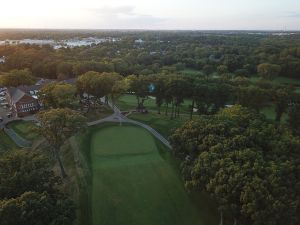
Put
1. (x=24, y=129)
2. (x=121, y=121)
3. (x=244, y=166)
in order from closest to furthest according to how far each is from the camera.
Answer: (x=244, y=166)
(x=24, y=129)
(x=121, y=121)

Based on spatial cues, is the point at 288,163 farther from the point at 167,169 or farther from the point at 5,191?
the point at 5,191

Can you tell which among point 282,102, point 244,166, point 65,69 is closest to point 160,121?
point 282,102

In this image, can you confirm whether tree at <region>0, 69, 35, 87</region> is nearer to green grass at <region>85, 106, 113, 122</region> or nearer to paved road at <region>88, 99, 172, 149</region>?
green grass at <region>85, 106, 113, 122</region>

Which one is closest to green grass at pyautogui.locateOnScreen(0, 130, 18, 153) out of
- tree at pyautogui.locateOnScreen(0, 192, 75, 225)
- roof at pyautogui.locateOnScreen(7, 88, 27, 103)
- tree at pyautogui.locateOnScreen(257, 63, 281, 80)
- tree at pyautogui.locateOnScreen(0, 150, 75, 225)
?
roof at pyautogui.locateOnScreen(7, 88, 27, 103)

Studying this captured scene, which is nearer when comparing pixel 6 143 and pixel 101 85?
pixel 6 143

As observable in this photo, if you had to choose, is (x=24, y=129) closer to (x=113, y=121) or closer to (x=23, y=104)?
(x=23, y=104)

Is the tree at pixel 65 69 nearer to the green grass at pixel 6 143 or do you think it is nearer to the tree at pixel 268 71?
the green grass at pixel 6 143

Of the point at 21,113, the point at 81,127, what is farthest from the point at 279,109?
the point at 21,113
